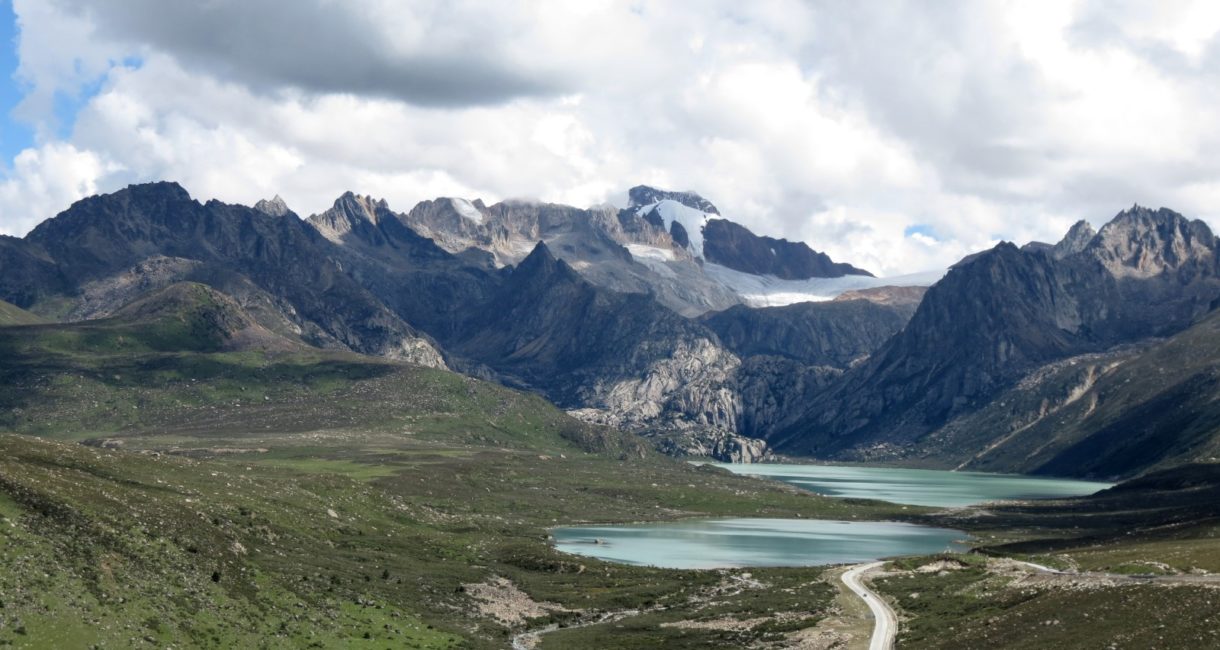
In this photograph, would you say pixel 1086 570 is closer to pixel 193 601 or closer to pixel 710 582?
pixel 710 582

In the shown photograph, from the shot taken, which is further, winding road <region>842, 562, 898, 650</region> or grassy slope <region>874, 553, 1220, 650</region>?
winding road <region>842, 562, 898, 650</region>

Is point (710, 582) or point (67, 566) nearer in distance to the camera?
point (67, 566)

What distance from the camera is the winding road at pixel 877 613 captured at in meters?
105

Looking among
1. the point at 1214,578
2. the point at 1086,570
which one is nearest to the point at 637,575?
the point at 1086,570

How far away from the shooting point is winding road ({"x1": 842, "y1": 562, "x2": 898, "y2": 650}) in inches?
4146

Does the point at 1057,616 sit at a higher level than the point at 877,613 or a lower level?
higher

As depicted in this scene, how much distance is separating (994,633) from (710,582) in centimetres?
6686

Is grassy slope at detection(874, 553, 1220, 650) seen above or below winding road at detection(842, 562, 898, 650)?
above

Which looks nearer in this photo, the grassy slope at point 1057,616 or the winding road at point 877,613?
the grassy slope at point 1057,616

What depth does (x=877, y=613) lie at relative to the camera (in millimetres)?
122438

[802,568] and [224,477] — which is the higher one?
[224,477]

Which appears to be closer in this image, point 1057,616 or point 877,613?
point 1057,616

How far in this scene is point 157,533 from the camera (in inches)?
4471

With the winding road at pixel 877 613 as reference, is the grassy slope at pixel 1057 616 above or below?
above
